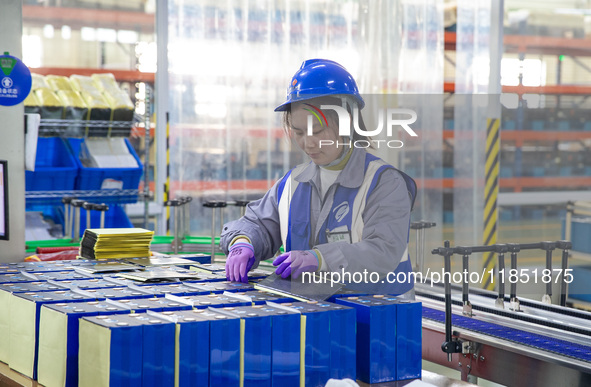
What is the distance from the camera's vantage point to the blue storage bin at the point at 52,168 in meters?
5.73

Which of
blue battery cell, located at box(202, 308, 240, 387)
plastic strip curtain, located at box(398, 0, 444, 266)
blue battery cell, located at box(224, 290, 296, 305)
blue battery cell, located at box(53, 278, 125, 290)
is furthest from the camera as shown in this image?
plastic strip curtain, located at box(398, 0, 444, 266)

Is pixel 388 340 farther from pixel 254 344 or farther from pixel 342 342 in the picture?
pixel 254 344

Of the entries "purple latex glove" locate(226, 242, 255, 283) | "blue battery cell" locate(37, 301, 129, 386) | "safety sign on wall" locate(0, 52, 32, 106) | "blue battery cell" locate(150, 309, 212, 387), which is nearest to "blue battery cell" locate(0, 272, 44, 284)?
"blue battery cell" locate(37, 301, 129, 386)

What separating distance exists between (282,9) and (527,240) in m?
4.38

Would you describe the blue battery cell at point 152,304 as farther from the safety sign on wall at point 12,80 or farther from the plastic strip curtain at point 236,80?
the plastic strip curtain at point 236,80

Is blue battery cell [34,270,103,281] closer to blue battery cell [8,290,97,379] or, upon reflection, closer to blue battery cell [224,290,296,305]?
blue battery cell [8,290,97,379]

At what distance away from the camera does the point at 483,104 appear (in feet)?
16.4

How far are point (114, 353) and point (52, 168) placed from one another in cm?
431

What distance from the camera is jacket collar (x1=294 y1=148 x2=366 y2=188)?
281 centimetres

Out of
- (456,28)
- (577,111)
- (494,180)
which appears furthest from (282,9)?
(577,111)

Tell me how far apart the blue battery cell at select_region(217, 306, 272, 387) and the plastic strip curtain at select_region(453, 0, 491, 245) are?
2676 mm

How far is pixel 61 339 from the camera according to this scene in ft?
6.25

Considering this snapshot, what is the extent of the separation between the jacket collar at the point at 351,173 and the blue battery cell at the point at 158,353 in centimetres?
118

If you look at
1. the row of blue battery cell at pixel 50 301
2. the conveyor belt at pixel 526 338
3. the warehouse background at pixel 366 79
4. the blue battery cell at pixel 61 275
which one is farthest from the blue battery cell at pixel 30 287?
the warehouse background at pixel 366 79
